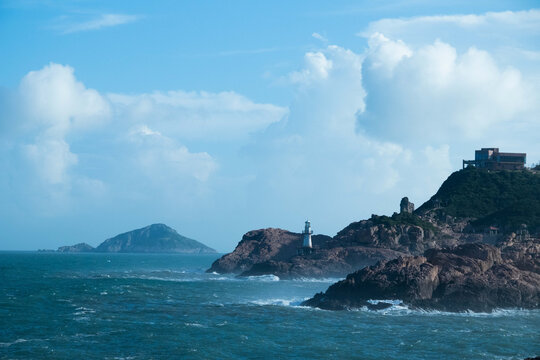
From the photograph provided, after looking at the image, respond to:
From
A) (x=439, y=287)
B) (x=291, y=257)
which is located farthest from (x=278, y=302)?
(x=291, y=257)

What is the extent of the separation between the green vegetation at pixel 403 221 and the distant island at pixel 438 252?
0.17 metres

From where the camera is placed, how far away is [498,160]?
133 m

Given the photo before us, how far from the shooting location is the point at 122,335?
1804 inches

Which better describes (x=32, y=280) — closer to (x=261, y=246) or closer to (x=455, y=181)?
(x=261, y=246)

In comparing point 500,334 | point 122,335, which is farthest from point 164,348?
point 500,334

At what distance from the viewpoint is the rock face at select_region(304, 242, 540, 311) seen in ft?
200


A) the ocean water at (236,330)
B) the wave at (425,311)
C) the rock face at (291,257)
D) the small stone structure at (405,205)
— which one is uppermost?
the small stone structure at (405,205)

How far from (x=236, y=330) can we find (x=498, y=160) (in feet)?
323

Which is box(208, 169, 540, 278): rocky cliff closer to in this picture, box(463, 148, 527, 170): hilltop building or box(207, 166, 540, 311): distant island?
box(207, 166, 540, 311): distant island

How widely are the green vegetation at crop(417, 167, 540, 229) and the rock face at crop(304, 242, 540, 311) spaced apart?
39.0 metres

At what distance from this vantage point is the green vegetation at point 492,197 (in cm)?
10519

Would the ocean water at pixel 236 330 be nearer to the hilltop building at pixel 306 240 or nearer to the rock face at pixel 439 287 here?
the rock face at pixel 439 287

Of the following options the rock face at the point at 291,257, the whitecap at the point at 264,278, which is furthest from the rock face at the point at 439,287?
the rock face at the point at 291,257

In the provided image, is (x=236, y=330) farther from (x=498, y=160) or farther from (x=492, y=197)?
(x=498, y=160)
